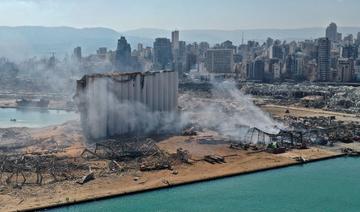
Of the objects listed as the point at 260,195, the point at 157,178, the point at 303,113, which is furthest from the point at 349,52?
the point at 157,178

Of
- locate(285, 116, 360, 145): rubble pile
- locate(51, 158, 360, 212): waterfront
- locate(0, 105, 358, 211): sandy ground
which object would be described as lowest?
locate(51, 158, 360, 212): waterfront

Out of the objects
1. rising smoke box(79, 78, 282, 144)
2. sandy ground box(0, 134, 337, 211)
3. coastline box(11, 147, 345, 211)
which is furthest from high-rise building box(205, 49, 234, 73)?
coastline box(11, 147, 345, 211)

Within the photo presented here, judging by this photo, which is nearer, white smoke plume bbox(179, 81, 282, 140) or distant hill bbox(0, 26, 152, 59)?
white smoke plume bbox(179, 81, 282, 140)

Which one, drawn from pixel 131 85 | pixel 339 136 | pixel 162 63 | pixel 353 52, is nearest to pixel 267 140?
pixel 339 136

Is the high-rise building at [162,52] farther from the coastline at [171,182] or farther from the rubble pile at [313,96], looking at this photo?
the coastline at [171,182]

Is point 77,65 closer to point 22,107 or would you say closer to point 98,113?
point 22,107

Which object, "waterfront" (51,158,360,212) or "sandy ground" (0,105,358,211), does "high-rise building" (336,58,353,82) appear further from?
"waterfront" (51,158,360,212)
